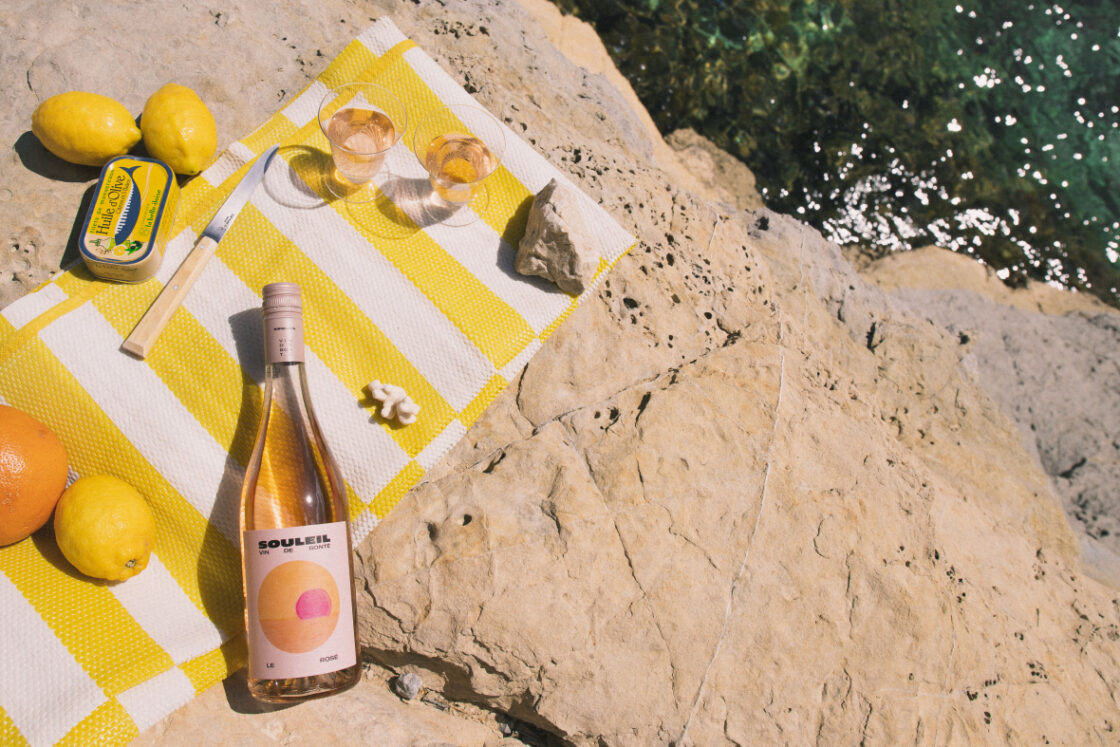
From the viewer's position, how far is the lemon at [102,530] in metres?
1.59

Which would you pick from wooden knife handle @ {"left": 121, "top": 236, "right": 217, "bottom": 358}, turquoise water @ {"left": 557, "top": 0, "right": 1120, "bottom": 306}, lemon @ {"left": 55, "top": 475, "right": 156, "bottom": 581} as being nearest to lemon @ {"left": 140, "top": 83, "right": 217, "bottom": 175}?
wooden knife handle @ {"left": 121, "top": 236, "right": 217, "bottom": 358}

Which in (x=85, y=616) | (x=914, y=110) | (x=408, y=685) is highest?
(x=914, y=110)

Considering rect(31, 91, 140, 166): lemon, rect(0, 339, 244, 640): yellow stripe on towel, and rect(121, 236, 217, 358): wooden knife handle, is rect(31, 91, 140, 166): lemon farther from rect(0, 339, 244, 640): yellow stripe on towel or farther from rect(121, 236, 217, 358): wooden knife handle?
rect(0, 339, 244, 640): yellow stripe on towel

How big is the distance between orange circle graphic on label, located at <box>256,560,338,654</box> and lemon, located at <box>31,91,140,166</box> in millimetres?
1184

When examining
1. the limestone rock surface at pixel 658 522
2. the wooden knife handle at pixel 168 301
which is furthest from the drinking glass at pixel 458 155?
the wooden knife handle at pixel 168 301

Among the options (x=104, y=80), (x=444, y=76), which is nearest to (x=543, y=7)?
(x=444, y=76)

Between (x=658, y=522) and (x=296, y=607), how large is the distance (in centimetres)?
87

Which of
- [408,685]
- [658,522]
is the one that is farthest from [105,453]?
[658,522]

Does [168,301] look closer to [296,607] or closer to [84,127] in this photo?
[84,127]

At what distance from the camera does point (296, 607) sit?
5.06 feet

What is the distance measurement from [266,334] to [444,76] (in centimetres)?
96

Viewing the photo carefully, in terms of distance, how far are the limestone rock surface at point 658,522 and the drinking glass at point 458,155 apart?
5.8 inches

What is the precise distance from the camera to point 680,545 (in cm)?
183

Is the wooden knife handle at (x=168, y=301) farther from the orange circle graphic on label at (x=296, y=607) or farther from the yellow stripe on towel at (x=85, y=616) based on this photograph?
the orange circle graphic on label at (x=296, y=607)
